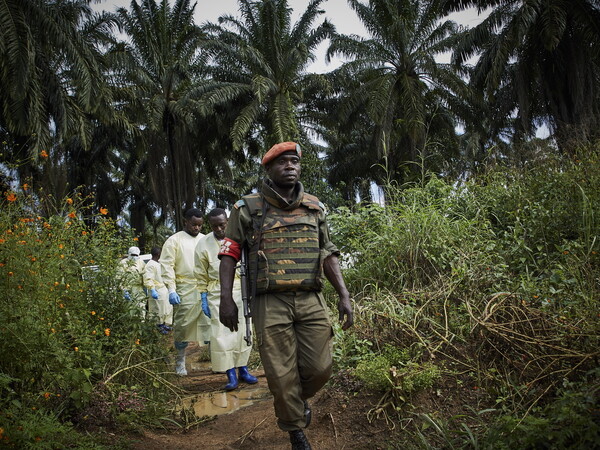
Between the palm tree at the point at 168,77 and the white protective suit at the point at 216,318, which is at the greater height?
the palm tree at the point at 168,77

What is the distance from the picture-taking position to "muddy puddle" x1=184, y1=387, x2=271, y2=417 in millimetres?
4398

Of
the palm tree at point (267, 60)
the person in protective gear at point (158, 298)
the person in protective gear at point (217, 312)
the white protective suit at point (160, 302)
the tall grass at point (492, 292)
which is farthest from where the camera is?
the palm tree at point (267, 60)

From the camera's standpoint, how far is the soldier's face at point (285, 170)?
3416 millimetres

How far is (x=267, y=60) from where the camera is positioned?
66.5 feet

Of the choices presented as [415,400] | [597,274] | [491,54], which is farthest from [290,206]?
[491,54]

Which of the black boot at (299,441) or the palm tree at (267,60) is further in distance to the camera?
the palm tree at (267,60)

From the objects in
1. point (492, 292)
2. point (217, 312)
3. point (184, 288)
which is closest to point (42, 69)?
point (184, 288)

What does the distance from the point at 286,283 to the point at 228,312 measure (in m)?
0.43

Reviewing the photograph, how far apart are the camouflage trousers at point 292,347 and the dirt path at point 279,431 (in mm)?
402

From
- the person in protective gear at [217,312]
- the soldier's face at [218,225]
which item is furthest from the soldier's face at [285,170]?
the soldier's face at [218,225]

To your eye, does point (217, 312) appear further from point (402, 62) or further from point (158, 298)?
point (402, 62)

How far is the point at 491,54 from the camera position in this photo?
58.8ft

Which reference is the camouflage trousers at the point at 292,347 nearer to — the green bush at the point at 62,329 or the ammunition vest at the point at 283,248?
the ammunition vest at the point at 283,248

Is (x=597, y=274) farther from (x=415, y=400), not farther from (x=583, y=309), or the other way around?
(x=415, y=400)
